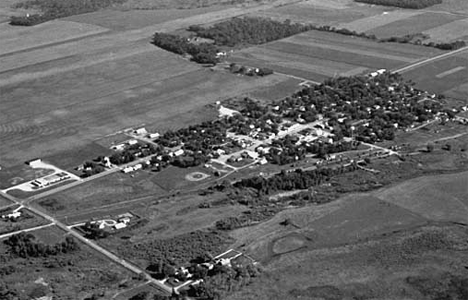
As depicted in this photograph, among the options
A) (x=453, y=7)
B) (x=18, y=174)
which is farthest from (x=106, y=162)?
(x=453, y=7)

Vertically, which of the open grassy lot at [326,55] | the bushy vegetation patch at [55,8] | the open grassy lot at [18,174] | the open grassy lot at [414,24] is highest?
the bushy vegetation patch at [55,8]

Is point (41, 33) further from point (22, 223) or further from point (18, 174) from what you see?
point (22, 223)

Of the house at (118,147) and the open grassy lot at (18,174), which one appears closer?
the open grassy lot at (18,174)

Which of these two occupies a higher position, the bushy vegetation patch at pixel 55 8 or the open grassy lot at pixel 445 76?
the bushy vegetation patch at pixel 55 8

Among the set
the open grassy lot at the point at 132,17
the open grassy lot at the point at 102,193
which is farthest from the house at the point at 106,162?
the open grassy lot at the point at 132,17

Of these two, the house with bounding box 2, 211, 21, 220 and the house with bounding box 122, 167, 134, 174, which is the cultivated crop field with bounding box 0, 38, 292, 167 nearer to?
the house with bounding box 122, 167, 134, 174

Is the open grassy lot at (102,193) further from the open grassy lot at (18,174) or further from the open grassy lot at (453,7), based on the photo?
the open grassy lot at (453,7)
